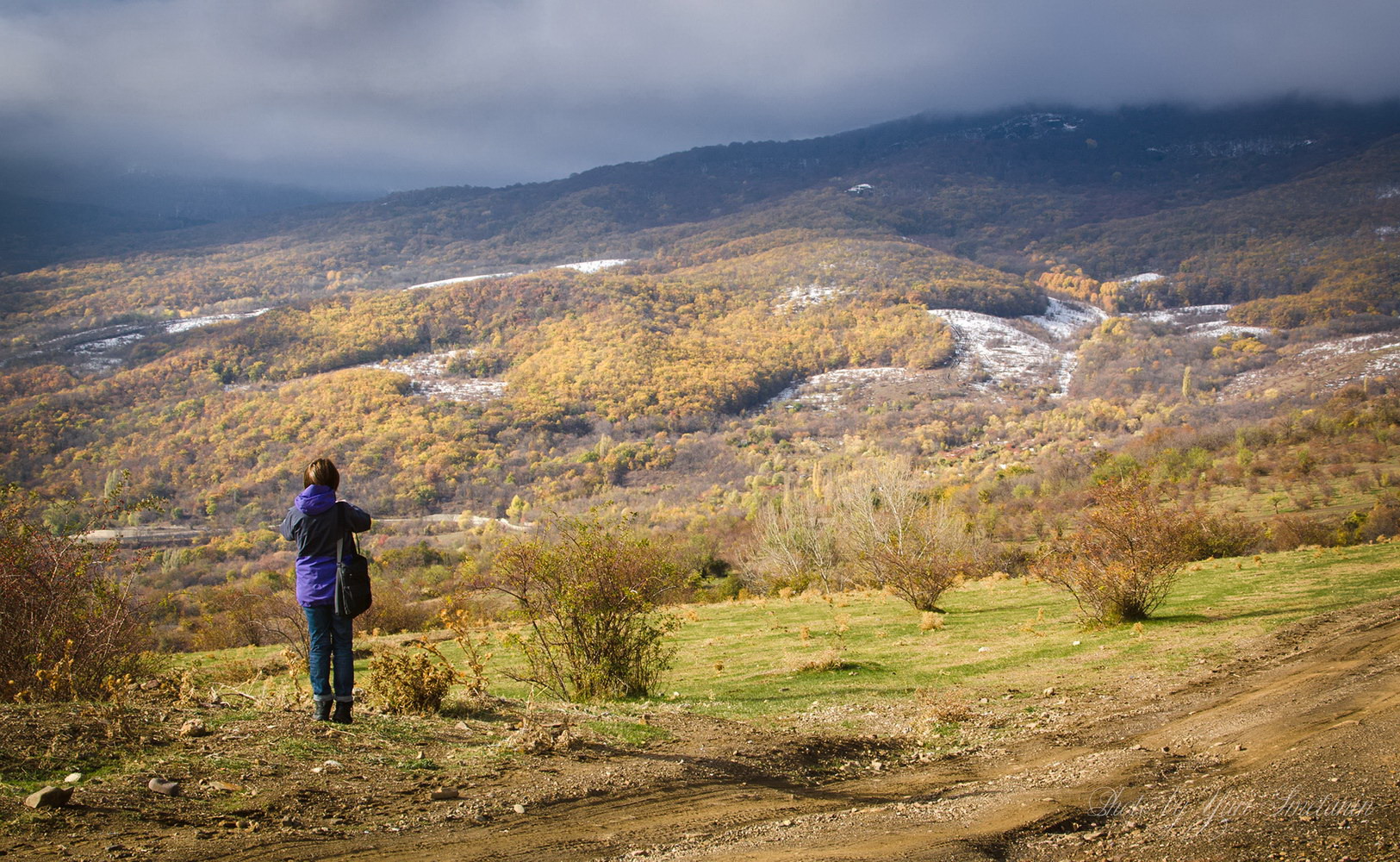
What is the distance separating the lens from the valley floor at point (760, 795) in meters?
4.86

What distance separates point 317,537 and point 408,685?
2.68 meters

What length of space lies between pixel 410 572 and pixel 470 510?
171ft

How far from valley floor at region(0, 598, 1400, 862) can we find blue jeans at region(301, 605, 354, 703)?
1.28ft

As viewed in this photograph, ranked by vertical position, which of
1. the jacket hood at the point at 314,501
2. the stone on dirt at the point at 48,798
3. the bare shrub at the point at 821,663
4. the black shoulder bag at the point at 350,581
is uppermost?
the jacket hood at the point at 314,501

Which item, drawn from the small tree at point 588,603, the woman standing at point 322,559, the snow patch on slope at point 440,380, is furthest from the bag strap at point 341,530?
the snow patch on slope at point 440,380

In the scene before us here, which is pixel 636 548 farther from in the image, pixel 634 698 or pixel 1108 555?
pixel 1108 555

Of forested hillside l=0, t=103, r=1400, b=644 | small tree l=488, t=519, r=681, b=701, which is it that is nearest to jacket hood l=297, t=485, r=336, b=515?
small tree l=488, t=519, r=681, b=701

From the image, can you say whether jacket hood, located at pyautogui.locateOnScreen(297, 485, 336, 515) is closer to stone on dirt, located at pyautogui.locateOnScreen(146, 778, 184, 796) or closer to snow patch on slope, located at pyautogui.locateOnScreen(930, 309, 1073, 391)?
stone on dirt, located at pyautogui.locateOnScreen(146, 778, 184, 796)

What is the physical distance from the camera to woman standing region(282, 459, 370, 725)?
6863 mm

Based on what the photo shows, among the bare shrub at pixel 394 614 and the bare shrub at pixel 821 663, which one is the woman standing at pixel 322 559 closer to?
the bare shrub at pixel 821 663

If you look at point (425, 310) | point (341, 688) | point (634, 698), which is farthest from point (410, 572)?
point (425, 310)

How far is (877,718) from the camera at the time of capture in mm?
10367

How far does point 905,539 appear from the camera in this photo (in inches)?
1131

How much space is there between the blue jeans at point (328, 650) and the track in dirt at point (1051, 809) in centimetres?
242
